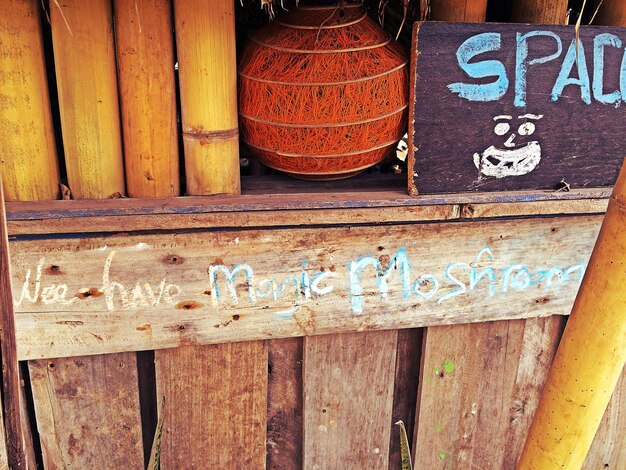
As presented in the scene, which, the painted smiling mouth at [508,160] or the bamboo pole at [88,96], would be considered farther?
the painted smiling mouth at [508,160]

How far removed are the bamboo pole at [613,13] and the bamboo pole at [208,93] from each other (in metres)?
0.89

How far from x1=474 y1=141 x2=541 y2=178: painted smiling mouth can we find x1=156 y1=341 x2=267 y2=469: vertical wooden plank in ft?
2.16

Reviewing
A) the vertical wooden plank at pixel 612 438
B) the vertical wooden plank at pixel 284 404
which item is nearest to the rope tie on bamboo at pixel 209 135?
the vertical wooden plank at pixel 284 404

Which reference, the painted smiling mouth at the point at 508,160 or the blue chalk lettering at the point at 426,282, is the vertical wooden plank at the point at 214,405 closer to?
the blue chalk lettering at the point at 426,282

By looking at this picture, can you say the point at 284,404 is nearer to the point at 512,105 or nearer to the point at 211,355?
the point at 211,355

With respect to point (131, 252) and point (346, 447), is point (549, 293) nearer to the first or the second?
point (346, 447)

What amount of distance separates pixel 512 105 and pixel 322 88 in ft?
1.43

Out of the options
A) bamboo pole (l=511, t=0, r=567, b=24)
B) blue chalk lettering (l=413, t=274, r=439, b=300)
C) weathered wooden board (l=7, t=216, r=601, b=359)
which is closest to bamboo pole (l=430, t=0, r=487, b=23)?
bamboo pole (l=511, t=0, r=567, b=24)

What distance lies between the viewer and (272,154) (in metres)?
1.39

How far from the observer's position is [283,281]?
144cm

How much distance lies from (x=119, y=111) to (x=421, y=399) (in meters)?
1.02

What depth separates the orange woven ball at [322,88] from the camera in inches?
50.8

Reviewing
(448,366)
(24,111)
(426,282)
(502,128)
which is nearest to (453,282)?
(426,282)

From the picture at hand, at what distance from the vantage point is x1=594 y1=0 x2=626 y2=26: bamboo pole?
1.49m
